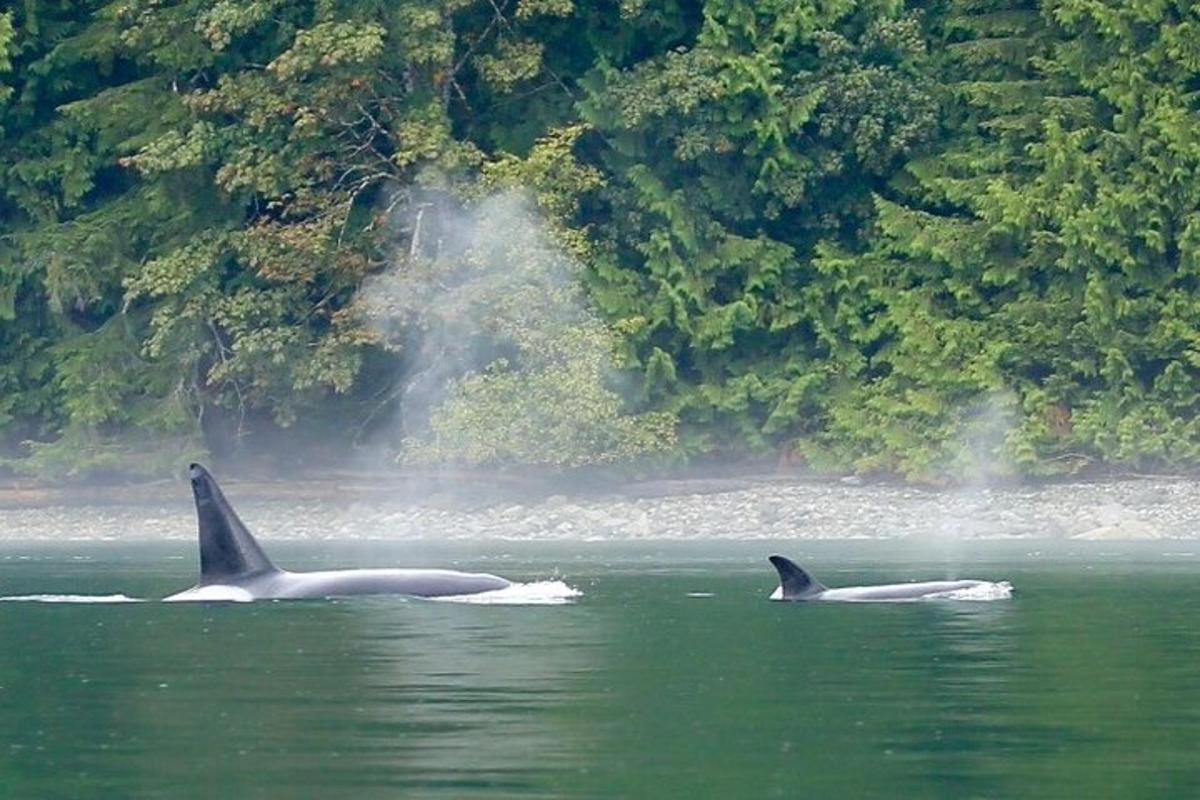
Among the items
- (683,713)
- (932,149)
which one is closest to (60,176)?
(932,149)

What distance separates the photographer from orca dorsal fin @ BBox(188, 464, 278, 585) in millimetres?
31719

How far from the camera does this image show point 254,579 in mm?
32969

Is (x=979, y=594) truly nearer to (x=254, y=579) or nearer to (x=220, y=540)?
(x=254, y=579)

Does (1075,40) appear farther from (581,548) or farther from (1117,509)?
(581,548)

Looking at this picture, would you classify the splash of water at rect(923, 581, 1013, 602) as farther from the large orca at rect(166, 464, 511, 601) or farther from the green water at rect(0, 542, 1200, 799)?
the large orca at rect(166, 464, 511, 601)

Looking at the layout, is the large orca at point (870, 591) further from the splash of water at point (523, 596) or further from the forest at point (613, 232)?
the forest at point (613, 232)

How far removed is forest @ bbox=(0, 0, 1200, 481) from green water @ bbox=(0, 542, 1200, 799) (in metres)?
20.8

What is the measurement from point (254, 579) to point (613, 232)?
1003 inches

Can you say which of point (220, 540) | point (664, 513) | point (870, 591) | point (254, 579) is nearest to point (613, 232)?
point (664, 513)

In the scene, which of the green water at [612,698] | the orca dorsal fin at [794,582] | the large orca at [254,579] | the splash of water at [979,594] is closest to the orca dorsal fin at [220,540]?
the large orca at [254,579]

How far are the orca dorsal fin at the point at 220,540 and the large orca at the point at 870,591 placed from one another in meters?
5.46

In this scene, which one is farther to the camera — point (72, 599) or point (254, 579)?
point (72, 599)

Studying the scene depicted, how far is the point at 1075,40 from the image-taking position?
181 feet

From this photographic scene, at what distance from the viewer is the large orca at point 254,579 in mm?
32219
